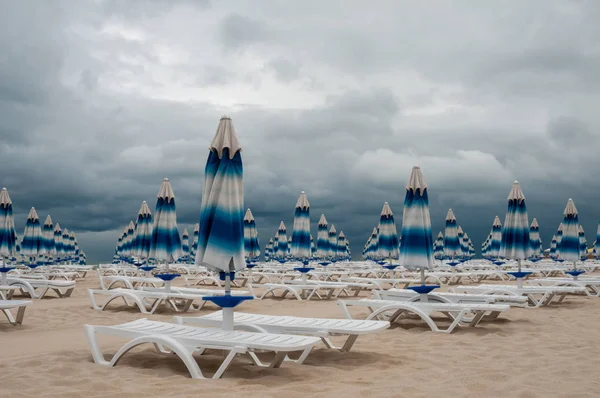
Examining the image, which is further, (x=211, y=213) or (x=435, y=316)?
(x=435, y=316)

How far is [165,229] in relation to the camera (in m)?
9.90

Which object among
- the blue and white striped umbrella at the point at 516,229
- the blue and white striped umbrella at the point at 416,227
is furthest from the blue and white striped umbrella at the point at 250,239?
the blue and white striped umbrella at the point at 416,227

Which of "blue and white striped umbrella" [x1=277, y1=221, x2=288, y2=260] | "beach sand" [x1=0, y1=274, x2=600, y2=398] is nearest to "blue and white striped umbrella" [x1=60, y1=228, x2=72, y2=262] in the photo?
"blue and white striped umbrella" [x1=277, y1=221, x2=288, y2=260]

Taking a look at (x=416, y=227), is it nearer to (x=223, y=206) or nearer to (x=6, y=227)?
(x=223, y=206)

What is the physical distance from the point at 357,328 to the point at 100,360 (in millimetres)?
2396

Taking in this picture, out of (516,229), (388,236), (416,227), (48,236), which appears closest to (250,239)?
(388,236)

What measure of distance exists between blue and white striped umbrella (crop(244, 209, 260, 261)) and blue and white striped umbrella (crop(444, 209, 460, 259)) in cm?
769

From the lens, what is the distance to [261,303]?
11.3 meters

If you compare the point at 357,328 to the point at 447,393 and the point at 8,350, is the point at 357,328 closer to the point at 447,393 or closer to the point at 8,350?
the point at 447,393

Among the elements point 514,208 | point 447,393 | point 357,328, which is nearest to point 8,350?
→ point 357,328

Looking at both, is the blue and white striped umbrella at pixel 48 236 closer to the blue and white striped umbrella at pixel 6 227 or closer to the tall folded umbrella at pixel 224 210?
the blue and white striped umbrella at pixel 6 227

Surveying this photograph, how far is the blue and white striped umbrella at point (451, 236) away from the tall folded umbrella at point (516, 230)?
9.45 metres

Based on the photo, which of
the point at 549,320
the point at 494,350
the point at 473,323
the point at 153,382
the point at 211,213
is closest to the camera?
the point at 153,382

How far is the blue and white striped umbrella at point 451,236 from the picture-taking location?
2006 centimetres
